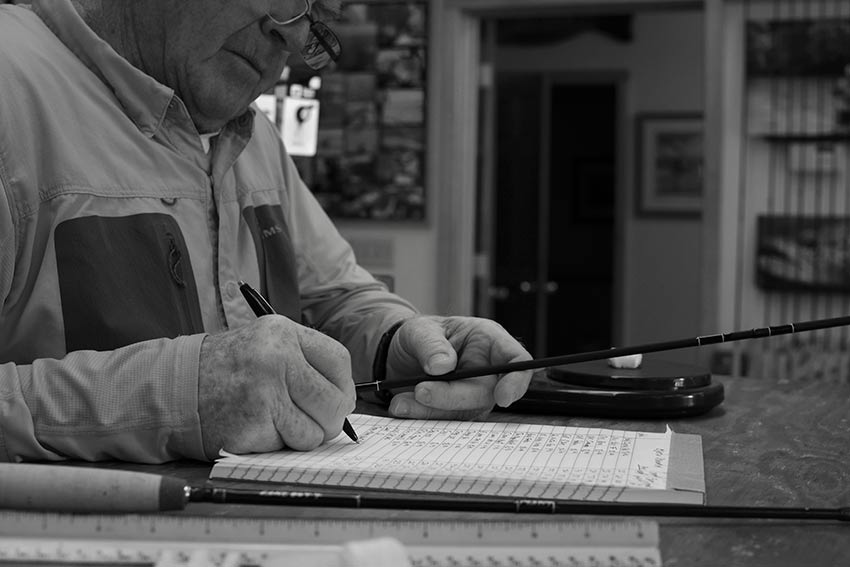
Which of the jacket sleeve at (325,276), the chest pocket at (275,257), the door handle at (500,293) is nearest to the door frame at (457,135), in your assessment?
the door handle at (500,293)

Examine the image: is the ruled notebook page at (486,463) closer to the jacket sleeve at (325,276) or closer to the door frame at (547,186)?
the jacket sleeve at (325,276)

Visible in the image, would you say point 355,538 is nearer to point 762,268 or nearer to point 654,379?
point 654,379

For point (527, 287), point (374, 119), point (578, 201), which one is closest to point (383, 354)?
point (374, 119)

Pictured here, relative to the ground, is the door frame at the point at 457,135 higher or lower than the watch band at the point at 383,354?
higher

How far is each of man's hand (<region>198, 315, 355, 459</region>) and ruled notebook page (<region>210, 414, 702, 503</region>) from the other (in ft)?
0.07

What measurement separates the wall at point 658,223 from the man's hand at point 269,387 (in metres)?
5.84

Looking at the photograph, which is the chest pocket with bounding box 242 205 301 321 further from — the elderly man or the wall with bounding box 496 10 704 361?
the wall with bounding box 496 10 704 361

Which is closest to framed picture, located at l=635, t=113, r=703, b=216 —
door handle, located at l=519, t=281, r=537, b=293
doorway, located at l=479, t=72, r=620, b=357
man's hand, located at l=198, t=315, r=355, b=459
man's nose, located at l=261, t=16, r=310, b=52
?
doorway, located at l=479, t=72, r=620, b=357

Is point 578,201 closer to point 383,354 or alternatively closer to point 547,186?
point 547,186

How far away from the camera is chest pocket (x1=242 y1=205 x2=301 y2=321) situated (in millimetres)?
1544

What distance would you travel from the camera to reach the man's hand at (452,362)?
1246mm

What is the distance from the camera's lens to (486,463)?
0.97 metres

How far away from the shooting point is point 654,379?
1347mm

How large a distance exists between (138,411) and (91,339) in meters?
0.23
